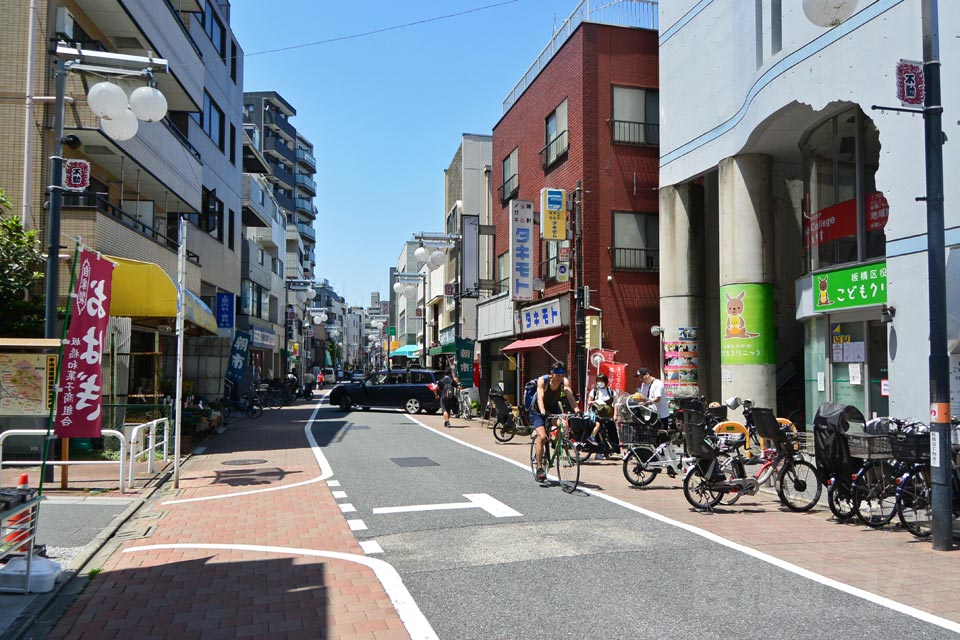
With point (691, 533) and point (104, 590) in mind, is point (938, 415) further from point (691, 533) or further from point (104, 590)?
point (104, 590)

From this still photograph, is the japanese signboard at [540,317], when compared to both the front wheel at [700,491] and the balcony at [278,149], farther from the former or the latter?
the balcony at [278,149]

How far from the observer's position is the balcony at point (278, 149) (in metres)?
70.3

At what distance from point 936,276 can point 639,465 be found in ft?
16.5

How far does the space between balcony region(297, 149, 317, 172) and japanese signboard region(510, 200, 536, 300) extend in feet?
199

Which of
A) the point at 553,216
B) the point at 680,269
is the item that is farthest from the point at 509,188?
the point at 680,269

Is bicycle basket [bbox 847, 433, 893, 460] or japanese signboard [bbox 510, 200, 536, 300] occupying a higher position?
japanese signboard [bbox 510, 200, 536, 300]

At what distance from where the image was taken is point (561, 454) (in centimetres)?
1090

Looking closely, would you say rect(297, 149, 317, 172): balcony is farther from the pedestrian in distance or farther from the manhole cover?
the manhole cover

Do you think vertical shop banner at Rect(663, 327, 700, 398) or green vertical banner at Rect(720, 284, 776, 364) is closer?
green vertical banner at Rect(720, 284, 776, 364)

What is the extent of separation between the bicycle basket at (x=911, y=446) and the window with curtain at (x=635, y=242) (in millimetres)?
14276

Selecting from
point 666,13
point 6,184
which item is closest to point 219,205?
point 6,184

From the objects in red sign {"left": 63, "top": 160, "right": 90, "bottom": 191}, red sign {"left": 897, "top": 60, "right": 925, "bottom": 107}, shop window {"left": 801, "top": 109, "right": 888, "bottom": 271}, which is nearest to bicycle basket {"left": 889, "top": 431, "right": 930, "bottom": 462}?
red sign {"left": 897, "top": 60, "right": 925, "bottom": 107}

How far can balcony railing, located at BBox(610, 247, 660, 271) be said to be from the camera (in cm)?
2200

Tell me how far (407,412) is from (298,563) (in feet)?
75.9
